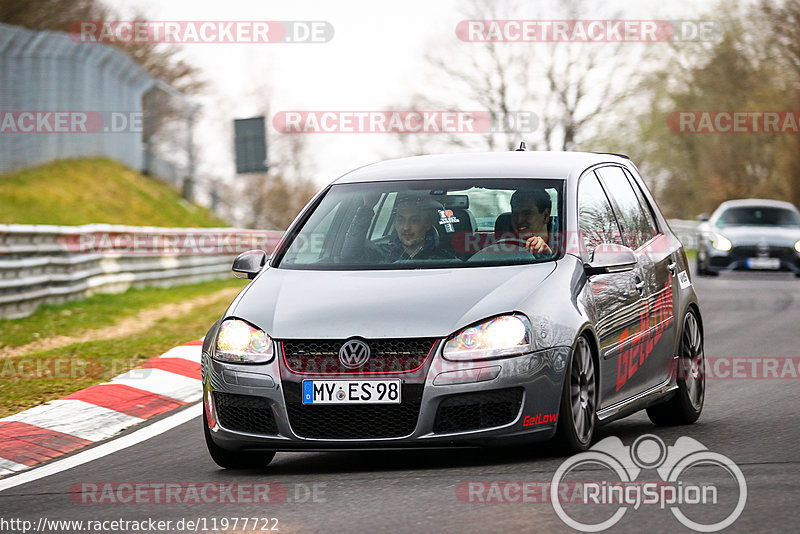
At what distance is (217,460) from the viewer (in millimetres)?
7207

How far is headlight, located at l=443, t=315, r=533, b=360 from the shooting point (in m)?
6.57

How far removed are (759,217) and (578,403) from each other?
21519 millimetres

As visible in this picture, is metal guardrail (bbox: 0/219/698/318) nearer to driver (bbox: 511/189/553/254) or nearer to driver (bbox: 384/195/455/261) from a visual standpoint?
driver (bbox: 384/195/455/261)

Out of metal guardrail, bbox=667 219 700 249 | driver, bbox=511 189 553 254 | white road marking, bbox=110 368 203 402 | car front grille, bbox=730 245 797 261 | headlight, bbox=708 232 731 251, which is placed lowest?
metal guardrail, bbox=667 219 700 249

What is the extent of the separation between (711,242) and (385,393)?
21.0 m

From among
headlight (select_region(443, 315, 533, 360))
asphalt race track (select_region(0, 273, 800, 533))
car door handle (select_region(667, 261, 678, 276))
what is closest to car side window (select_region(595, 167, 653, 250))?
car door handle (select_region(667, 261, 678, 276))

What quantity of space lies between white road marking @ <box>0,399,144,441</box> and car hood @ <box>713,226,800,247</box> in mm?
18755

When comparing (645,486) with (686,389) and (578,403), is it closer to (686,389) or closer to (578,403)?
(578,403)

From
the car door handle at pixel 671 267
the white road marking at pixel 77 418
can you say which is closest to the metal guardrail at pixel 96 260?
the white road marking at pixel 77 418

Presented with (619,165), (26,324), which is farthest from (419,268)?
(26,324)

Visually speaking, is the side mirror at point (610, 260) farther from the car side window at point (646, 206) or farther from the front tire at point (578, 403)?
the car side window at point (646, 206)

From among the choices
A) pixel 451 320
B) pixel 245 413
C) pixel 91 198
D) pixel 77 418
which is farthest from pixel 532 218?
pixel 91 198

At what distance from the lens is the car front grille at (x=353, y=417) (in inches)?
260

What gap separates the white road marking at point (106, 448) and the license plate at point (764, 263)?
1796 centimetres
